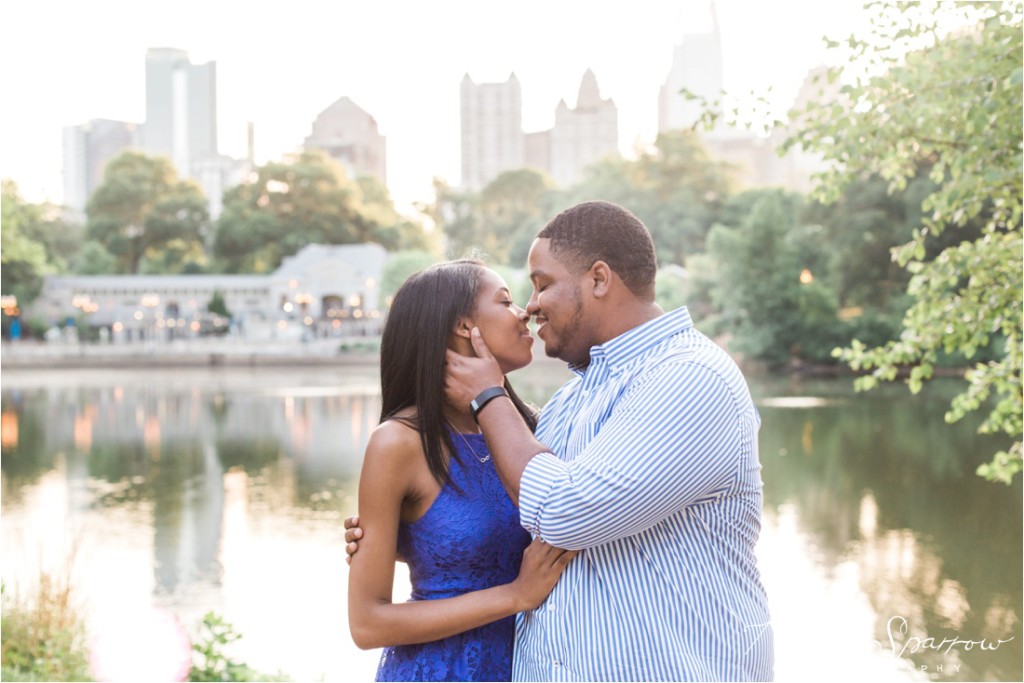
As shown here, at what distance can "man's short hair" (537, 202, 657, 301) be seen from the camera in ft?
4.82

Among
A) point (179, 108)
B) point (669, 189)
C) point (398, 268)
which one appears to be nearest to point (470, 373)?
point (398, 268)

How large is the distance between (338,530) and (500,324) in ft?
28.0

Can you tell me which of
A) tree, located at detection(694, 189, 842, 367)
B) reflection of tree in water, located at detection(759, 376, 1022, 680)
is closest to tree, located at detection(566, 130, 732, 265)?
tree, located at detection(694, 189, 842, 367)

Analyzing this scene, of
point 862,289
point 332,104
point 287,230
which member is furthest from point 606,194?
point 332,104

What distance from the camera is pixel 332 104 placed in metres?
61.0

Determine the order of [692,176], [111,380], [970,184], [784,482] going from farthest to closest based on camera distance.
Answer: [692,176], [111,380], [784,482], [970,184]

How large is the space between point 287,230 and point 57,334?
11.4m

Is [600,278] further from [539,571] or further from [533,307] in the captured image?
[539,571]

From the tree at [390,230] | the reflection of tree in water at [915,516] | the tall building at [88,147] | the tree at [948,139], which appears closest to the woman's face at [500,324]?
the tree at [948,139]

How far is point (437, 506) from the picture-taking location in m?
1.56

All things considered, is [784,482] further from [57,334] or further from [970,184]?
[57,334]

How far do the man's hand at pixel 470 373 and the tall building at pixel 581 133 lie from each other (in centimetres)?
4978

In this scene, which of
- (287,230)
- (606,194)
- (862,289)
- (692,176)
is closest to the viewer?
(862,289)

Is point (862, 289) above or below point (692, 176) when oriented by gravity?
below
